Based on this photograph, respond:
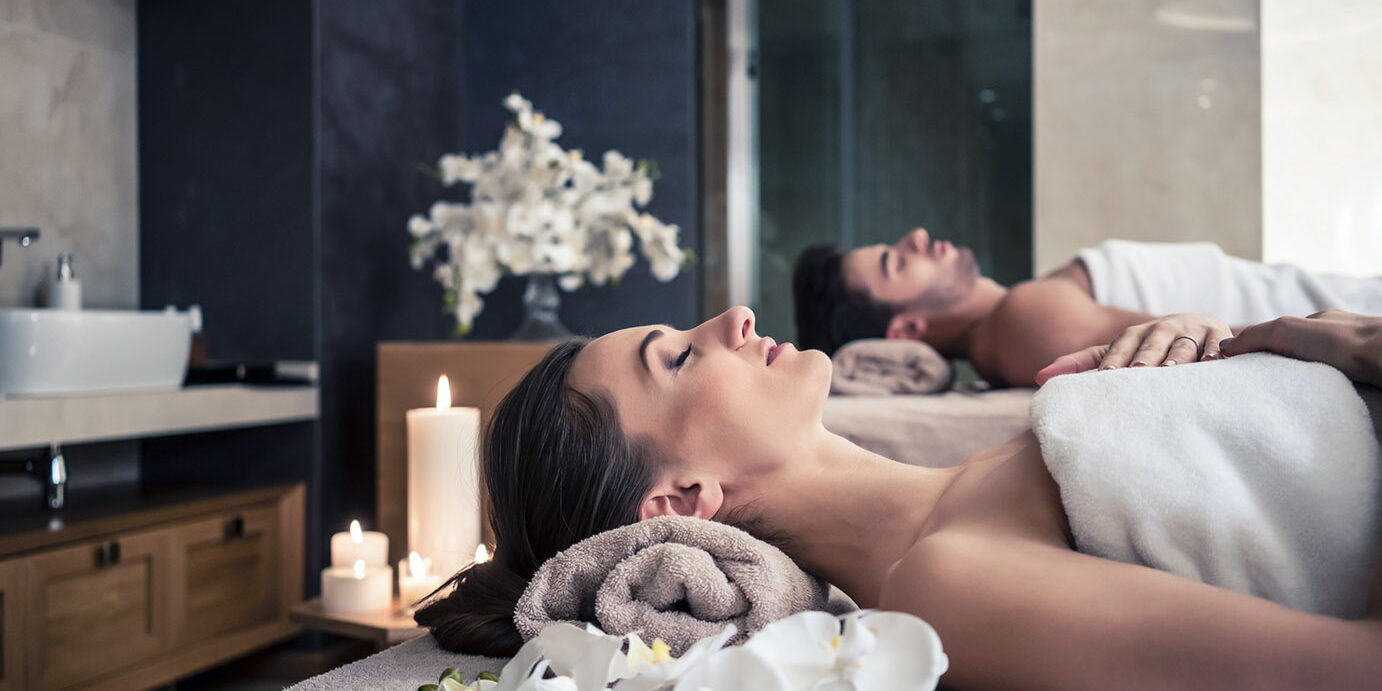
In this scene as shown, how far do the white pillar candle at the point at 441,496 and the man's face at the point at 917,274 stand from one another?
111 centimetres

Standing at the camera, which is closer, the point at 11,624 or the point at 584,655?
the point at 584,655

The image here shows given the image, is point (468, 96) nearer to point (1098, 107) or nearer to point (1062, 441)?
point (1098, 107)

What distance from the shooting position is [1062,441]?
0.75 metres

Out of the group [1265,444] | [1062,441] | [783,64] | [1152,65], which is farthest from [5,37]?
[1152,65]

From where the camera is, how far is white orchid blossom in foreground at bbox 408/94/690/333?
2.17 metres

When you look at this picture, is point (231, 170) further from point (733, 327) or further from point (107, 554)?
point (733, 327)

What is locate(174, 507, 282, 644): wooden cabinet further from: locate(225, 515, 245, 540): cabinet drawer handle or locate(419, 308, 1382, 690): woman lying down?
locate(419, 308, 1382, 690): woman lying down

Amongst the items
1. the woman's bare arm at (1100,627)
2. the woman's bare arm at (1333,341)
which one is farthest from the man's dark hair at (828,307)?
the woman's bare arm at (1100,627)

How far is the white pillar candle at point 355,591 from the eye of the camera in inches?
53.7

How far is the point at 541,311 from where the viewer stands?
2287 millimetres

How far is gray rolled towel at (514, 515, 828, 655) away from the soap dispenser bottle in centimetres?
159

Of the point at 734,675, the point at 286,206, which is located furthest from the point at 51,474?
the point at 734,675

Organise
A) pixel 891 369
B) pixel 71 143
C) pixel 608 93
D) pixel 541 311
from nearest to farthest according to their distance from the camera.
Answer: pixel 891 369 → pixel 71 143 → pixel 541 311 → pixel 608 93

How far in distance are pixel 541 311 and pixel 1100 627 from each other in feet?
5.91
